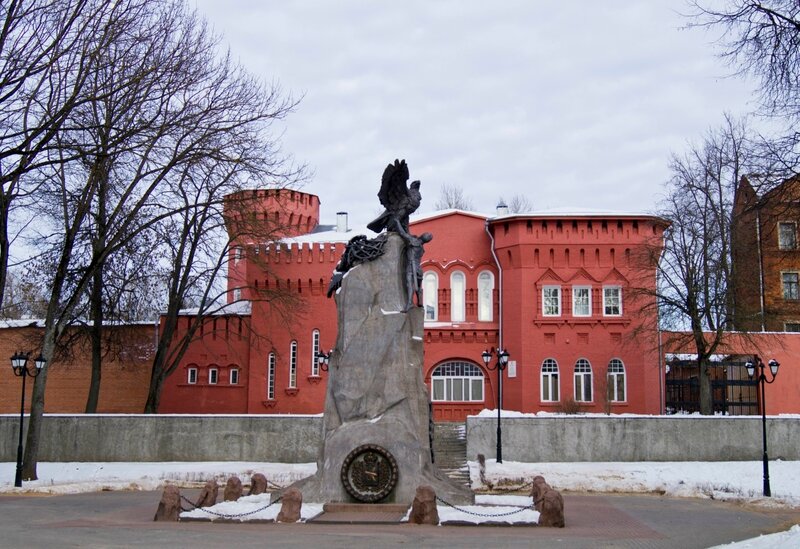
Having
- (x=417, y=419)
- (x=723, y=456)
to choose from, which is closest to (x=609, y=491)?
(x=723, y=456)

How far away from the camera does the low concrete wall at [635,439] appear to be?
27.2 metres

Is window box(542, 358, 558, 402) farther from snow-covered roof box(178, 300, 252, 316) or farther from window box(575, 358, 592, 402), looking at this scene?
snow-covered roof box(178, 300, 252, 316)

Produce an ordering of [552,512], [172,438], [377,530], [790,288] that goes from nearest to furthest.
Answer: [377,530] < [552,512] < [172,438] < [790,288]

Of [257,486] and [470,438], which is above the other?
[470,438]

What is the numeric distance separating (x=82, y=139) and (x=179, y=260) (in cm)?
773

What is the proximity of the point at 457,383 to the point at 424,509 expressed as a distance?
26095mm

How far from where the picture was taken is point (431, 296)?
41.1m

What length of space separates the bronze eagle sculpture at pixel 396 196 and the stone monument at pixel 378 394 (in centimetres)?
41

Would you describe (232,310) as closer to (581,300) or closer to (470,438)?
(581,300)

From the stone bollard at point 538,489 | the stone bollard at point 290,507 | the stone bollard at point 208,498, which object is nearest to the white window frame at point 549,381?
the stone bollard at point 538,489

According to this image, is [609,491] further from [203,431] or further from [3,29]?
[3,29]

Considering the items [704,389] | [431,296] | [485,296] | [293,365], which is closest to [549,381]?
[485,296]

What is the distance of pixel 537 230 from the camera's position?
131ft

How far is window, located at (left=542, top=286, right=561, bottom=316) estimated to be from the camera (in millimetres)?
39750
